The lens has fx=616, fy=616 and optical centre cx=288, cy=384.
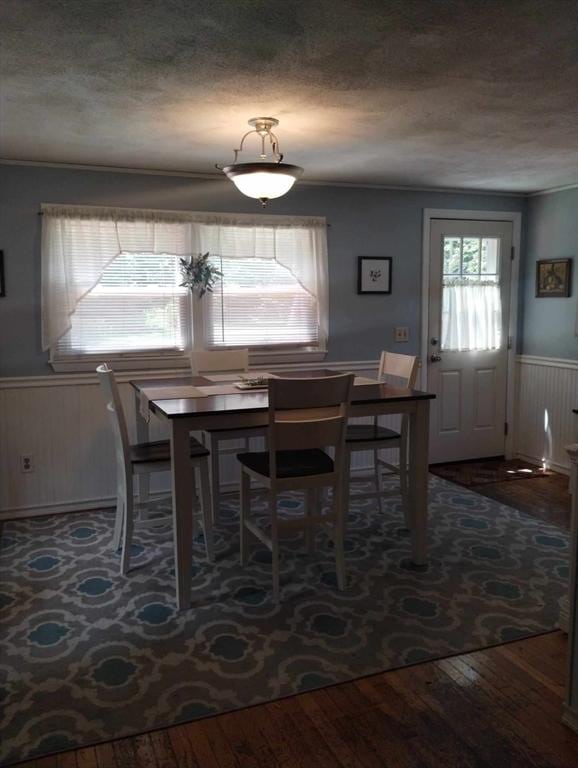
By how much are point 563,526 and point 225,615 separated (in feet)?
7.22

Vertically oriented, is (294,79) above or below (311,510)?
above

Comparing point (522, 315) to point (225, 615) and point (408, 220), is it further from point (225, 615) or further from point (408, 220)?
point (225, 615)

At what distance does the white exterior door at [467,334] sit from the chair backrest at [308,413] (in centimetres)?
237

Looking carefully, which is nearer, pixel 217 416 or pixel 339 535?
pixel 217 416

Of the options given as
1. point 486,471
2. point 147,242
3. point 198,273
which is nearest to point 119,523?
point 198,273

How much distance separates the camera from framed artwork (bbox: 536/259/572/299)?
475 cm

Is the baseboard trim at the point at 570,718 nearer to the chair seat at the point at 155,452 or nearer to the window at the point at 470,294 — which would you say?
the chair seat at the point at 155,452

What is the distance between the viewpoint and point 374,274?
185 inches

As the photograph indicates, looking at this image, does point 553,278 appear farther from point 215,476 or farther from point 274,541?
point 274,541

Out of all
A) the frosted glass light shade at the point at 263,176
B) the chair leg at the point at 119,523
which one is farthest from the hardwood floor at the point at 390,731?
the frosted glass light shade at the point at 263,176

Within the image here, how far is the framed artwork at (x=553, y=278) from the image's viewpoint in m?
4.75

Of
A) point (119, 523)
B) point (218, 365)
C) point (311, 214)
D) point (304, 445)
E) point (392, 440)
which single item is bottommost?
point (119, 523)

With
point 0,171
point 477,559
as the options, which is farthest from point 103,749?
point 0,171

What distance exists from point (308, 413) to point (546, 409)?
2986 millimetres
